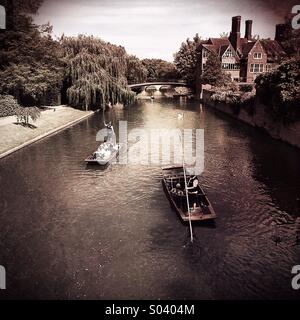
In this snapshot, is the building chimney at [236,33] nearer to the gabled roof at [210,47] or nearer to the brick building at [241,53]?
the brick building at [241,53]

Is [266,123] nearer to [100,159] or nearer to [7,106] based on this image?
[100,159]

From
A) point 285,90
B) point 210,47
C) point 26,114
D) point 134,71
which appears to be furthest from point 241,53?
point 26,114

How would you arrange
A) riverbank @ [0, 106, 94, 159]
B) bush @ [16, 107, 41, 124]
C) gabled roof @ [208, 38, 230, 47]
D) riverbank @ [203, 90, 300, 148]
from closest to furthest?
riverbank @ [0, 106, 94, 159], riverbank @ [203, 90, 300, 148], bush @ [16, 107, 41, 124], gabled roof @ [208, 38, 230, 47]

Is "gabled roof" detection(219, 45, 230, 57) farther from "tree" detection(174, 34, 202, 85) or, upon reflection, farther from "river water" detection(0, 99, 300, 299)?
"river water" detection(0, 99, 300, 299)

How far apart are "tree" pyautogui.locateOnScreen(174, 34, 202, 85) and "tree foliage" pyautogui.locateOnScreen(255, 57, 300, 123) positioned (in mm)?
56593

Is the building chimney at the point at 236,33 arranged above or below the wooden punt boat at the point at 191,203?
above

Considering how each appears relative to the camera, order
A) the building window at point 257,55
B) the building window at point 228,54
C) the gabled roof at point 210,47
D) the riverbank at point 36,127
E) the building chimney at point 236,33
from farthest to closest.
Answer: the gabled roof at point 210,47 → the building window at point 228,54 → the building chimney at point 236,33 → the building window at point 257,55 → the riverbank at point 36,127

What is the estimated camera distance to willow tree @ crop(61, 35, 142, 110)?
47.2 metres

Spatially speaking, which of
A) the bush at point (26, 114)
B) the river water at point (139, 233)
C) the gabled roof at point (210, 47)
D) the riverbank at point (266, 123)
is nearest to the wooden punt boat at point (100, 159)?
the river water at point (139, 233)

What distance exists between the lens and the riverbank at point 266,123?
29469 millimetres

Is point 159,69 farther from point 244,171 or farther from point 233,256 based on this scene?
point 233,256

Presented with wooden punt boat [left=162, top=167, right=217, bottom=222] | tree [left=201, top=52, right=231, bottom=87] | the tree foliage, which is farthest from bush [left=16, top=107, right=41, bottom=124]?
tree [left=201, top=52, right=231, bottom=87]

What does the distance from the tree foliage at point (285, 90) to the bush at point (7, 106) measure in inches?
1145

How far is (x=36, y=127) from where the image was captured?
35344mm
